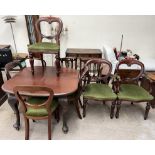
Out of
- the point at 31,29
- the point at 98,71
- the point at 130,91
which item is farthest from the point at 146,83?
the point at 31,29

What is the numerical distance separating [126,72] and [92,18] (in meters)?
1.81

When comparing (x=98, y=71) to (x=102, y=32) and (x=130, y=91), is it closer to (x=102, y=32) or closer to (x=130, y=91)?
(x=130, y=91)

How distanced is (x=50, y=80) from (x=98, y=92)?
0.77 meters

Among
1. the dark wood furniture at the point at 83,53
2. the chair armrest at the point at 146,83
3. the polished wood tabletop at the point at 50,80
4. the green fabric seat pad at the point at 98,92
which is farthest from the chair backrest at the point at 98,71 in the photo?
the dark wood furniture at the point at 83,53

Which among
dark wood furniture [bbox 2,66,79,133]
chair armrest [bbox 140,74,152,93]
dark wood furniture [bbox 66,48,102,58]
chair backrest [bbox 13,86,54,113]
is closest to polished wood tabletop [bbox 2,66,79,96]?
dark wood furniture [bbox 2,66,79,133]

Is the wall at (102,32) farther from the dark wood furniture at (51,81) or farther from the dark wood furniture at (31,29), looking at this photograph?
the dark wood furniture at (51,81)

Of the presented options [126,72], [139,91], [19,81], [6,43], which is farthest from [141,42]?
[6,43]

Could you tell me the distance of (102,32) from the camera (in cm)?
429

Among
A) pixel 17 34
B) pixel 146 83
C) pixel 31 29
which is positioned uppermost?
A: pixel 31 29

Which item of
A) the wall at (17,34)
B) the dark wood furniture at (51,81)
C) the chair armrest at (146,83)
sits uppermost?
the wall at (17,34)

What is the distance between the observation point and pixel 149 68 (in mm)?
3619

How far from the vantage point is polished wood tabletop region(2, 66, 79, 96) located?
6.39 ft

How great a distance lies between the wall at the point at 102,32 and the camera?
4.15m

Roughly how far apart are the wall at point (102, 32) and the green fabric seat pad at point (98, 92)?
2187 millimetres
